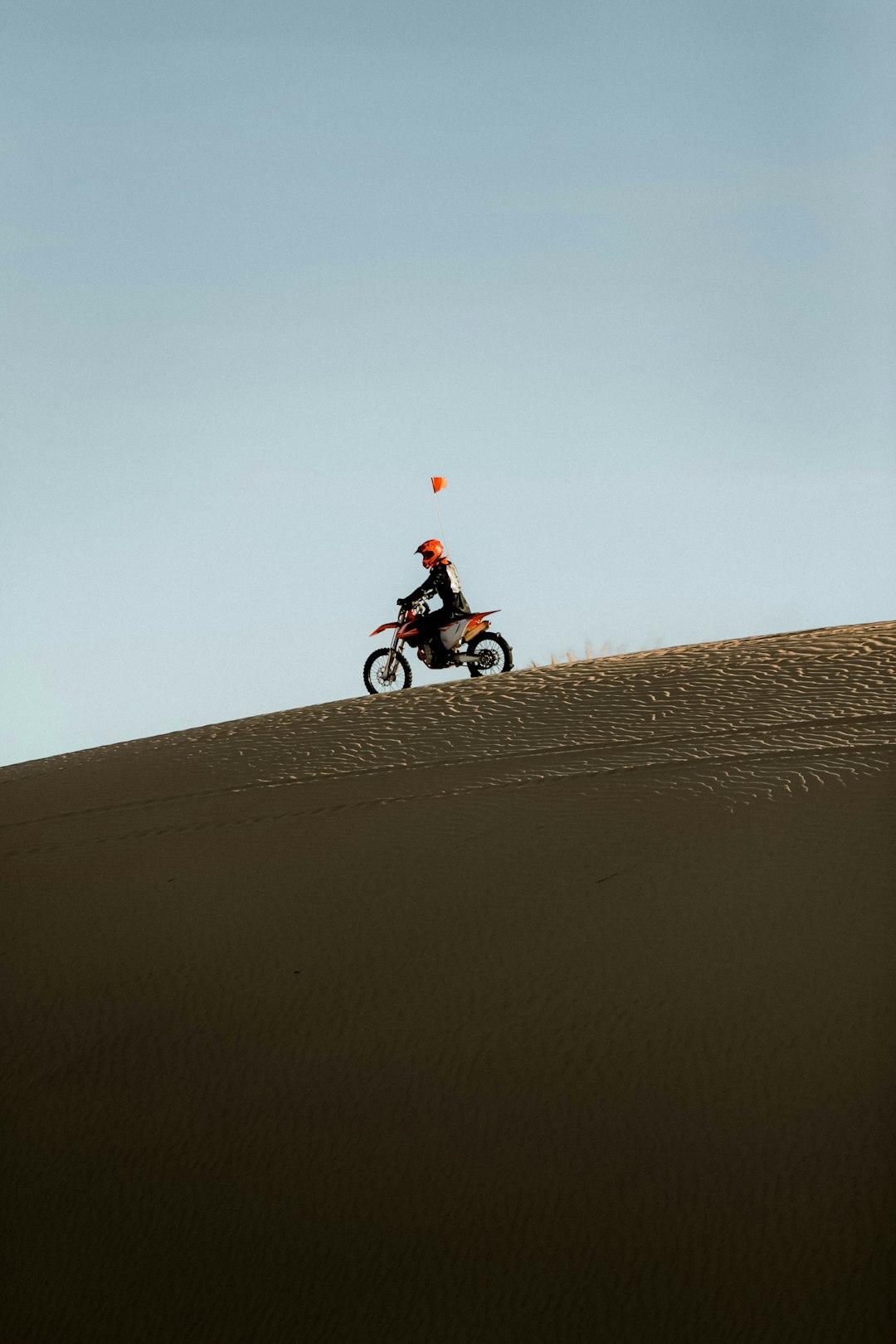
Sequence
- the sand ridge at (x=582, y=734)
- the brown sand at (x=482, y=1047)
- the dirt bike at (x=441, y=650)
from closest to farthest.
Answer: the brown sand at (x=482, y=1047) → the sand ridge at (x=582, y=734) → the dirt bike at (x=441, y=650)

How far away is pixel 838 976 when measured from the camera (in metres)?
0.82

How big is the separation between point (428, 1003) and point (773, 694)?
0.46 m

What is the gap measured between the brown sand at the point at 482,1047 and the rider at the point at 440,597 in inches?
181

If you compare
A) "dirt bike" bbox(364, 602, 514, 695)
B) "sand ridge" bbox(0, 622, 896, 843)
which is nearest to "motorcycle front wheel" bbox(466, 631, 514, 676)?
"dirt bike" bbox(364, 602, 514, 695)

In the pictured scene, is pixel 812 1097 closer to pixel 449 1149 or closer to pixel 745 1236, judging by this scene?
pixel 745 1236

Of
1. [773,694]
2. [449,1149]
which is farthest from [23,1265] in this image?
[773,694]

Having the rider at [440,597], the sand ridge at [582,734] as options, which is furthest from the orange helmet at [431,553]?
the sand ridge at [582,734]

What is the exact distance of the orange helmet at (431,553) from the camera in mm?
5762

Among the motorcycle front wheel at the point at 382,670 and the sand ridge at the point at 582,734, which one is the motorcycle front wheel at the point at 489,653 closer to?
the motorcycle front wheel at the point at 382,670

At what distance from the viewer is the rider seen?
5.69 meters

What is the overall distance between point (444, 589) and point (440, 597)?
0.06m

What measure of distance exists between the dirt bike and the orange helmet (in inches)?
Result: 8.4

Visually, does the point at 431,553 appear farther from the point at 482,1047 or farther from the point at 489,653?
the point at 482,1047

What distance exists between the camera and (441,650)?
570 centimetres
